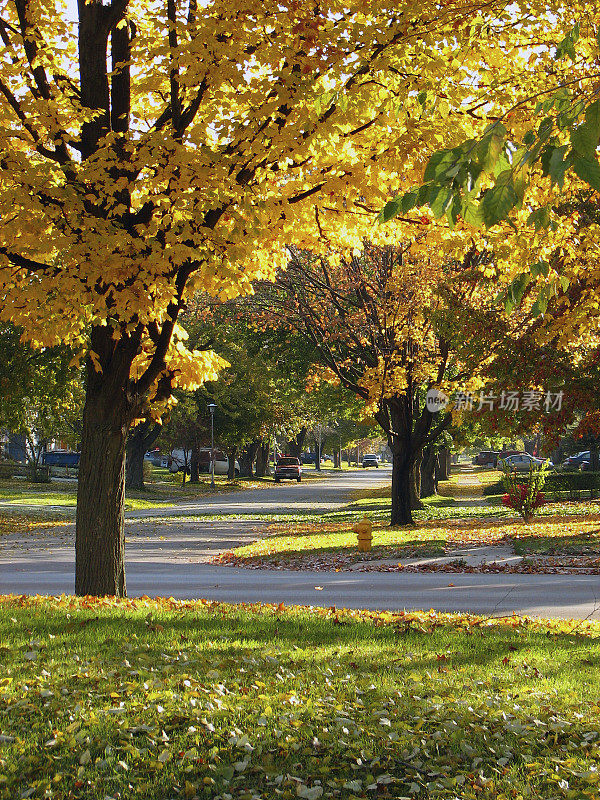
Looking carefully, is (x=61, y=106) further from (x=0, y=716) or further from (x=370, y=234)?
(x=0, y=716)

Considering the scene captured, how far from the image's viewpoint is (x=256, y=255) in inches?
320

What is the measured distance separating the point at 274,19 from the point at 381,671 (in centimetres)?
566

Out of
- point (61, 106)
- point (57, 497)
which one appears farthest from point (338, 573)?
point (57, 497)

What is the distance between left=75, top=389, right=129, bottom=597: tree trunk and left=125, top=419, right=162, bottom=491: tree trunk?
31.6 metres

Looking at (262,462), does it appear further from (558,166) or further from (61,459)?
(558,166)

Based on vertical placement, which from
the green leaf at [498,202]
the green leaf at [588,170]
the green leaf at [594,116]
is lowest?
the green leaf at [498,202]

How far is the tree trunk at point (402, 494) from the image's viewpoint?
23328mm

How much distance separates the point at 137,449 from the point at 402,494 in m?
21.2

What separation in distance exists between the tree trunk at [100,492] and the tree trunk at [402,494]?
616 inches

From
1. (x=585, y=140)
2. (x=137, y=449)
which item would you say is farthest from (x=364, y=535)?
(x=137, y=449)

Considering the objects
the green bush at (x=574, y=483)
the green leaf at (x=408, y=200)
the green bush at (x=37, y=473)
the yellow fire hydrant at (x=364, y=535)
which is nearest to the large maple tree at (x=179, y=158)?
the green leaf at (x=408, y=200)

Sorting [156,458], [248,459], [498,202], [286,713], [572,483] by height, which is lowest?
[156,458]

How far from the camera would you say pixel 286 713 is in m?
4.70

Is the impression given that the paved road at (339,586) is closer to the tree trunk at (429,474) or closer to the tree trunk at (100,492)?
the tree trunk at (100,492)
